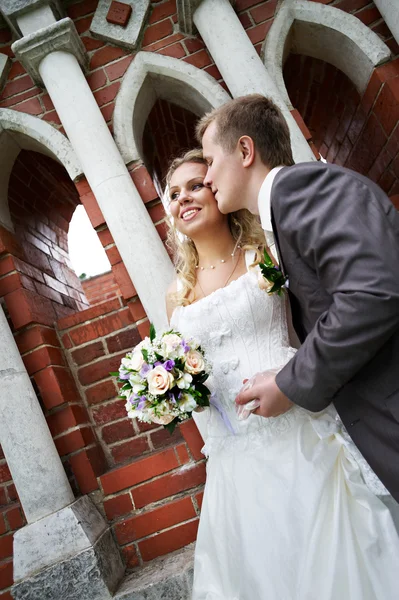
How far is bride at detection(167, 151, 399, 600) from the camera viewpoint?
138cm

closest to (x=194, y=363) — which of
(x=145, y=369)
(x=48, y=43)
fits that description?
(x=145, y=369)

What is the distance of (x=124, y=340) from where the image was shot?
285 cm

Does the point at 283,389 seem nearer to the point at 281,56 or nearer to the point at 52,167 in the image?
the point at 281,56

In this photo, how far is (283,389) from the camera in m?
1.34

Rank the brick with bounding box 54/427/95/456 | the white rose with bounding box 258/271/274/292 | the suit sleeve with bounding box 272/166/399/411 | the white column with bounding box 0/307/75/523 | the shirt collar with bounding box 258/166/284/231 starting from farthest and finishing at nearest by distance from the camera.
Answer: the brick with bounding box 54/427/95/456, the white column with bounding box 0/307/75/523, the white rose with bounding box 258/271/274/292, the shirt collar with bounding box 258/166/284/231, the suit sleeve with bounding box 272/166/399/411

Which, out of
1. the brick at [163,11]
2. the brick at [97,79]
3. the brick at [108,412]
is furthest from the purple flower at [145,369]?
the brick at [163,11]

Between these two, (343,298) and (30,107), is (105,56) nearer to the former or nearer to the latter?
(30,107)

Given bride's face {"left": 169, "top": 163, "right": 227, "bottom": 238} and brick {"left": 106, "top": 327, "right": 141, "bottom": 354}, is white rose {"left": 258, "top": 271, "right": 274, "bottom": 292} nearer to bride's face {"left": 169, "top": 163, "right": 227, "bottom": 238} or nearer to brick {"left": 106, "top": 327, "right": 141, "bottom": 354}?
bride's face {"left": 169, "top": 163, "right": 227, "bottom": 238}

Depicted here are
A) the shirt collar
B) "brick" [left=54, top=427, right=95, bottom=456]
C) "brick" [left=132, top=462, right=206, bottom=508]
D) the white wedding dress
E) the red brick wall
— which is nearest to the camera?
the white wedding dress

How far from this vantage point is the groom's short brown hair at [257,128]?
1.68m

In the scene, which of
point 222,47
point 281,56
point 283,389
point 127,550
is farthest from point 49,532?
point 281,56

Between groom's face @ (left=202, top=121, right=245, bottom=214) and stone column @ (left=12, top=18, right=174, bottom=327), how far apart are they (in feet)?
2.58

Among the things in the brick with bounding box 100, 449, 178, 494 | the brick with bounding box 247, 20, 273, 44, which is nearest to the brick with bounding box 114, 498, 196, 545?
the brick with bounding box 100, 449, 178, 494

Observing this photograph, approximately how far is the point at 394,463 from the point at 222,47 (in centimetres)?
235
